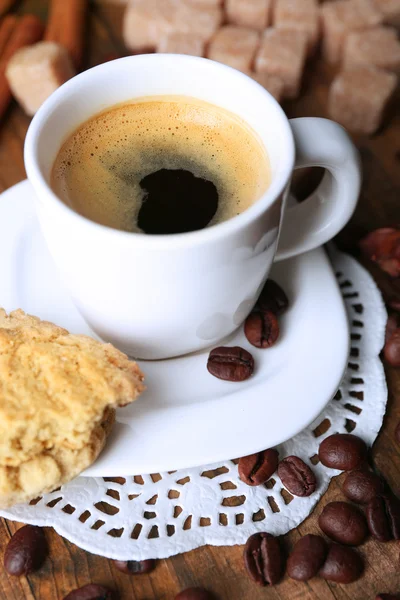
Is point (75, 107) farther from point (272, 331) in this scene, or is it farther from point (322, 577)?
point (322, 577)

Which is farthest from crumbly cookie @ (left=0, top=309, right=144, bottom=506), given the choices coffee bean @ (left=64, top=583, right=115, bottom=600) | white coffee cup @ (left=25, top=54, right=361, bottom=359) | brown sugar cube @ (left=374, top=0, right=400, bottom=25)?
brown sugar cube @ (left=374, top=0, right=400, bottom=25)

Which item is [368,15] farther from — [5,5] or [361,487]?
[361,487]

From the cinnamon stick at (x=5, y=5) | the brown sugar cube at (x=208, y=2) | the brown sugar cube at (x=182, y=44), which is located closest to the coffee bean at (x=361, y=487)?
the brown sugar cube at (x=182, y=44)

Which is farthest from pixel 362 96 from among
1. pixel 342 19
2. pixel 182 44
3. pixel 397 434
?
pixel 397 434

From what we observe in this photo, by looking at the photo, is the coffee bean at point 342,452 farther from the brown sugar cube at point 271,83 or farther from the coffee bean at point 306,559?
the brown sugar cube at point 271,83

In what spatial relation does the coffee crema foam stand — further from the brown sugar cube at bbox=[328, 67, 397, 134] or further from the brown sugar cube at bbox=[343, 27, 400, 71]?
the brown sugar cube at bbox=[343, 27, 400, 71]
